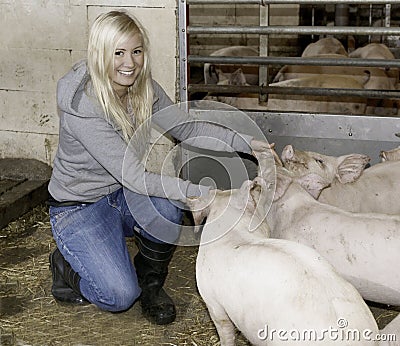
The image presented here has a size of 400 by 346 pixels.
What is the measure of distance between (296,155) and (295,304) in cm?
146

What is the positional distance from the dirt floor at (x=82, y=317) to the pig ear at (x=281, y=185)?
71 cm

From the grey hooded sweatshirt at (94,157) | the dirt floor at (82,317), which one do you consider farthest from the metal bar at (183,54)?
the dirt floor at (82,317)

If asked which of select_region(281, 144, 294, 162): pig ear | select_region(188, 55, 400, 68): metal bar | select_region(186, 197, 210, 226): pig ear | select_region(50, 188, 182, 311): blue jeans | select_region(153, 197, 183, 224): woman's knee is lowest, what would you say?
select_region(50, 188, 182, 311): blue jeans

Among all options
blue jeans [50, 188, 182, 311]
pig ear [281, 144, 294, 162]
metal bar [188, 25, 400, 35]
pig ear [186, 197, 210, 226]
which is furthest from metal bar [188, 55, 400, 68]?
pig ear [186, 197, 210, 226]

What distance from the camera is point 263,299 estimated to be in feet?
9.07

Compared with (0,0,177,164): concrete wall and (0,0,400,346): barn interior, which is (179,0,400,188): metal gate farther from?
(0,0,177,164): concrete wall

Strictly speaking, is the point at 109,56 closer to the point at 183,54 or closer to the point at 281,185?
the point at 281,185

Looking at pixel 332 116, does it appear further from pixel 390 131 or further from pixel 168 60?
pixel 168 60

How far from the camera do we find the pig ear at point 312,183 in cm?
377

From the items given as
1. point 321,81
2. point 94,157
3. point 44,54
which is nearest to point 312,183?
point 94,157

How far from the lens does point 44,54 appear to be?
5434 mm

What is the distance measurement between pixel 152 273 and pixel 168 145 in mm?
1381

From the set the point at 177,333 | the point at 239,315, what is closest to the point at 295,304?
the point at 239,315

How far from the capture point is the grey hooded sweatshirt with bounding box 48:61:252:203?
3.60 meters
